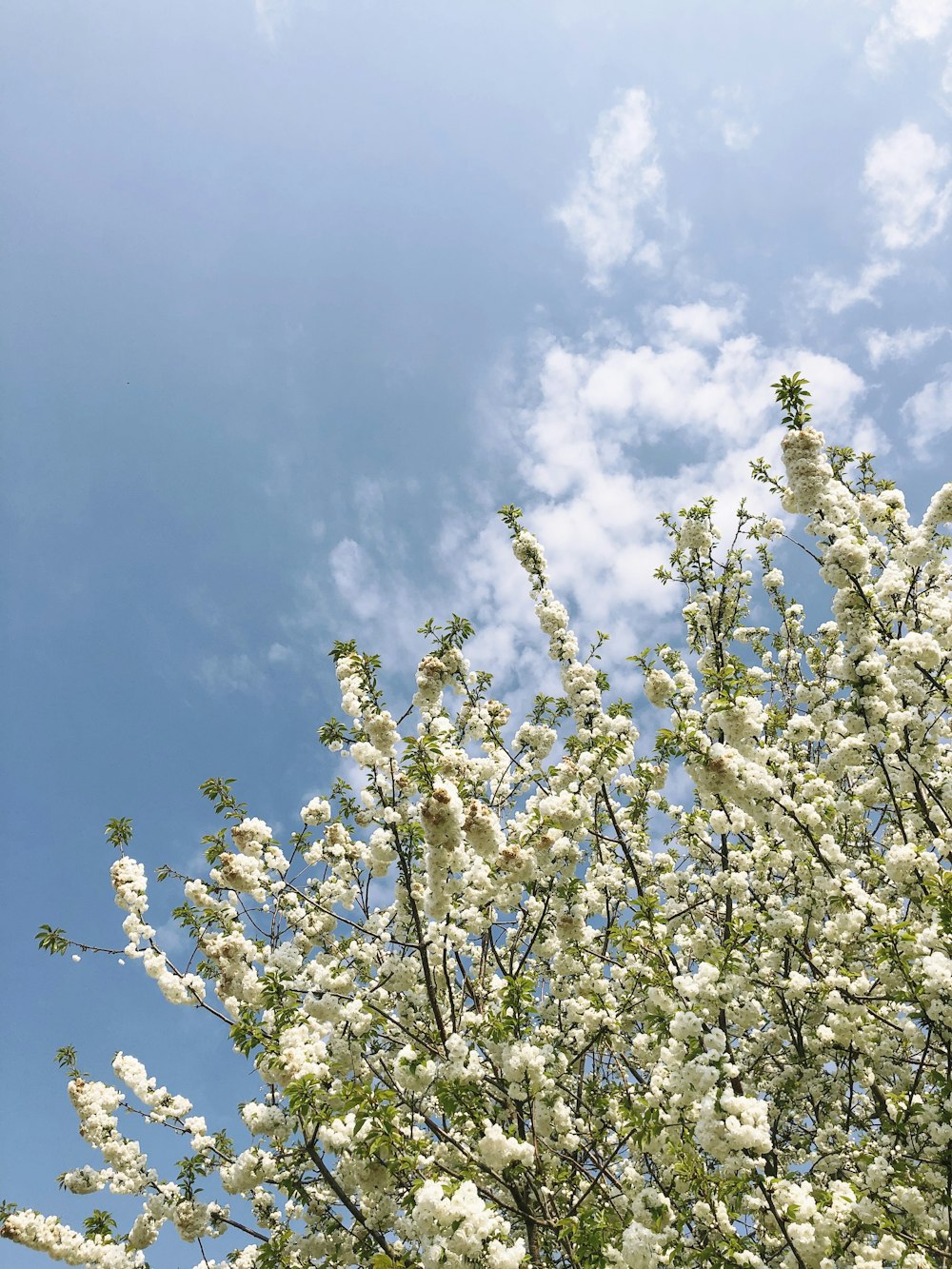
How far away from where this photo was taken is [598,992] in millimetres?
7469

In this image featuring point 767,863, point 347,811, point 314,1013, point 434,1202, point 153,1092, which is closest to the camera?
point 434,1202

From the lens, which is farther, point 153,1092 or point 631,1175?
point 153,1092

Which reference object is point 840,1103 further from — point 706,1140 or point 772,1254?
point 706,1140

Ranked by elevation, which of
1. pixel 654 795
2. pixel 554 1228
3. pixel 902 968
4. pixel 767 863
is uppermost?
pixel 654 795

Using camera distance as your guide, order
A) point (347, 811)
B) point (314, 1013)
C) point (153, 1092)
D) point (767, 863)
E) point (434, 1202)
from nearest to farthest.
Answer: point (434, 1202)
point (314, 1013)
point (767, 863)
point (153, 1092)
point (347, 811)

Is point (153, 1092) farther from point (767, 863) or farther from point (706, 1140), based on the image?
point (767, 863)

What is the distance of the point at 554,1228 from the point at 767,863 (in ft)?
13.4

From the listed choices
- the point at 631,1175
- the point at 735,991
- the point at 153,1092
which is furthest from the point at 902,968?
the point at 153,1092

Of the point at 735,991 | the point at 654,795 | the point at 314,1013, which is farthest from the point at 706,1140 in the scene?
the point at 654,795

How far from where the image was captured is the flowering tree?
513 cm

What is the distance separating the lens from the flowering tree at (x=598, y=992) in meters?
5.13

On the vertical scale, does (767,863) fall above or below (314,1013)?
above

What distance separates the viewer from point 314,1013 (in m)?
6.36

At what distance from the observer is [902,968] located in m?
5.22
